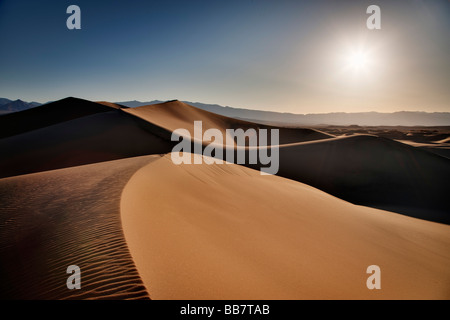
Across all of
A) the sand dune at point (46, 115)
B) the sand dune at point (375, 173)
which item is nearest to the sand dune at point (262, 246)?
the sand dune at point (375, 173)

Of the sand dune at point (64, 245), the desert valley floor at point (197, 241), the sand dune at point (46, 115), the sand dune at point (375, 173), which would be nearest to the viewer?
the sand dune at point (64, 245)

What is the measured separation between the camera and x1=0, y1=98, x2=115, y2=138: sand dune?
31587 millimetres

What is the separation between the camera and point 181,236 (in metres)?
3.61

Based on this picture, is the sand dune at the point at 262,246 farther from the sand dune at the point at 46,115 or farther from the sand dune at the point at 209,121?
the sand dune at the point at 46,115

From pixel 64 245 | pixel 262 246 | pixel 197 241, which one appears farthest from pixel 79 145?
pixel 262 246

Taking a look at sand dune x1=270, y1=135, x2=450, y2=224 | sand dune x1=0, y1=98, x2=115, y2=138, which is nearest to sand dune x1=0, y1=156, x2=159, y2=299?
sand dune x1=270, y1=135, x2=450, y2=224

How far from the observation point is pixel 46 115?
3731 centimetres

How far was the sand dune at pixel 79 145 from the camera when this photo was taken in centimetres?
1259

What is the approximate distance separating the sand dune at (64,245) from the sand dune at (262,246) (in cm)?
23

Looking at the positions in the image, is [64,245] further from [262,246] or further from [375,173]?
[375,173]

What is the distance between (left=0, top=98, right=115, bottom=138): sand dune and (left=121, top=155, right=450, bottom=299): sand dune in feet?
121

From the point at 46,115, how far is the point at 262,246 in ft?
156
